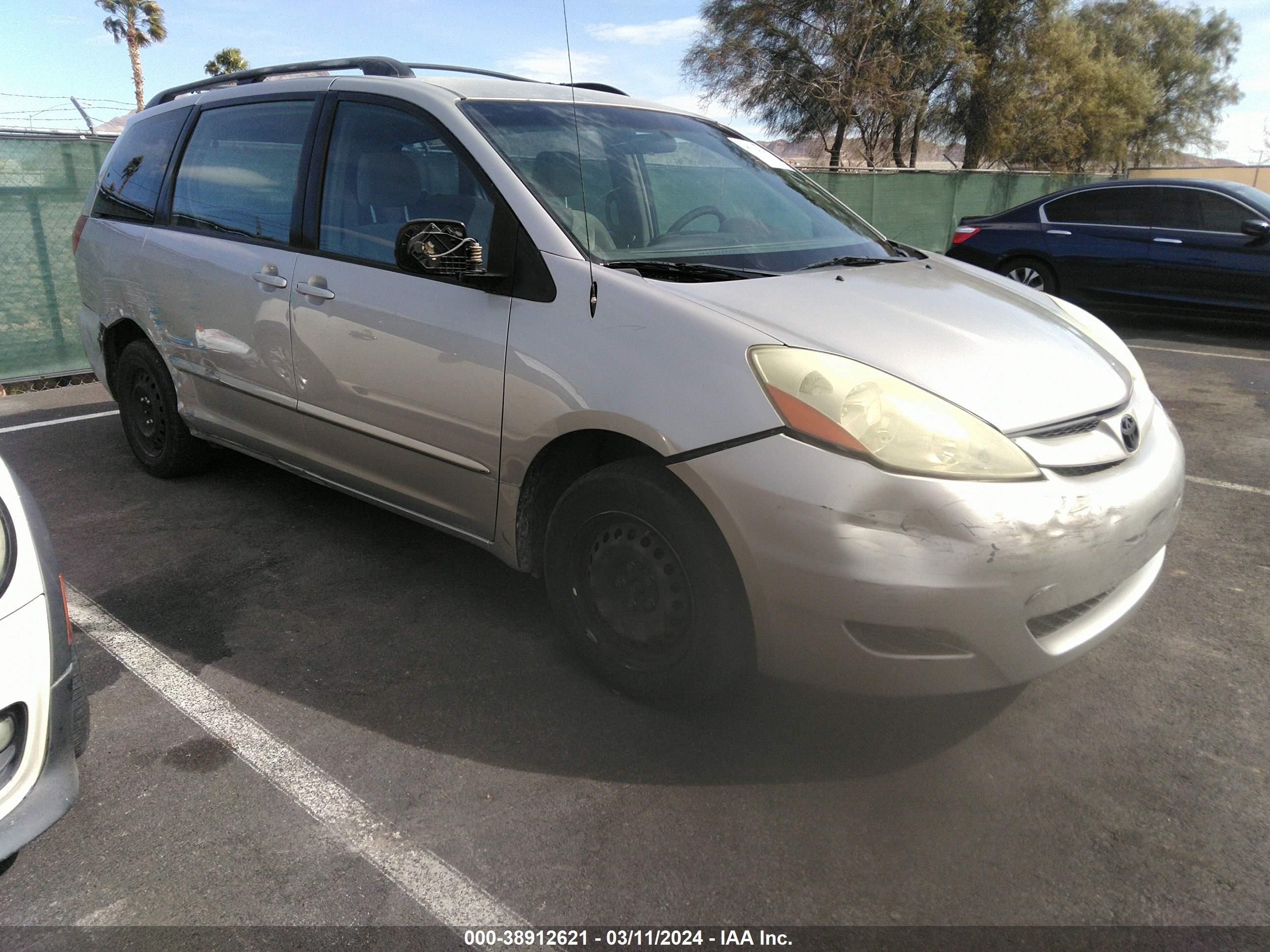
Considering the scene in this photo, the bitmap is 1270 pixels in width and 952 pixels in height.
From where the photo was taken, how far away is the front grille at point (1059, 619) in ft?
7.33

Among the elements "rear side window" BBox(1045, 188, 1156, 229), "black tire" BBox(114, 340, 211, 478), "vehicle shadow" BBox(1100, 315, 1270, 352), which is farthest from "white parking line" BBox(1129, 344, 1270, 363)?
"black tire" BBox(114, 340, 211, 478)

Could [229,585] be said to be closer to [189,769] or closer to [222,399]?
[222,399]

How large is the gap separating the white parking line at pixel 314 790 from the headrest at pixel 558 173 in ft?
5.93

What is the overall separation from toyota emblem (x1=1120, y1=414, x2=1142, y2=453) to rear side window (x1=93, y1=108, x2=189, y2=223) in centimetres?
407

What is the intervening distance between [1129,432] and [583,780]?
173cm

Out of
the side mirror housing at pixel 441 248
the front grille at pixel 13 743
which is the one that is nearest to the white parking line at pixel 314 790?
the front grille at pixel 13 743

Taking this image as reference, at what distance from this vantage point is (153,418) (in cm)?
459

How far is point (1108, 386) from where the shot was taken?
2633mm

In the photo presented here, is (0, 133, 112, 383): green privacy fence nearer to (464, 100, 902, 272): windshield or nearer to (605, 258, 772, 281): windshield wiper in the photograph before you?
(464, 100, 902, 272): windshield

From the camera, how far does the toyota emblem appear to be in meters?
2.49

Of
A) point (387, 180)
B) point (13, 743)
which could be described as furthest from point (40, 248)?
point (13, 743)

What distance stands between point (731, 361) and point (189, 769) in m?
1.76

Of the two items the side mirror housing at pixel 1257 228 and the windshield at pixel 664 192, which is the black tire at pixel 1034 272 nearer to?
the side mirror housing at pixel 1257 228

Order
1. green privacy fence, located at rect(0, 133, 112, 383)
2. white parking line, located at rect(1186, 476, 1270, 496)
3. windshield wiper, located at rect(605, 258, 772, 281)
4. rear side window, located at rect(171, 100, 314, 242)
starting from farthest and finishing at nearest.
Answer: green privacy fence, located at rect(0, 133, 112, 383) < white parking line, located at rect(1186, 476, 1270, 496) < rear side window, located at rect(171, 100, 314, 242) < windshield wiper, located at rect(605, 258, 772, 281)
